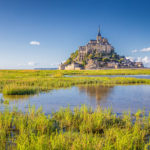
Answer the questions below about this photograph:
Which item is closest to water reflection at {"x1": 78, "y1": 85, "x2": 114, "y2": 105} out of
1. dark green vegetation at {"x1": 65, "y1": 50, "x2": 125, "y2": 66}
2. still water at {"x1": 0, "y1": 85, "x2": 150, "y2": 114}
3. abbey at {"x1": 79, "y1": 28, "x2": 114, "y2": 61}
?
still water at {"x1": 0, "y1": 85, "x2": 150, "y2": 114}

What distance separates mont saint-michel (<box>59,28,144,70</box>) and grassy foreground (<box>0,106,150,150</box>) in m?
96.5

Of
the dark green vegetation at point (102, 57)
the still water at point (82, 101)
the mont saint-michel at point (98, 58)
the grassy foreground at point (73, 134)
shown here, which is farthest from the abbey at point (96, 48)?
the grassy foreground at point (73, 134)

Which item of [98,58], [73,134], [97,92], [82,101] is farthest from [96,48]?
[73,134]

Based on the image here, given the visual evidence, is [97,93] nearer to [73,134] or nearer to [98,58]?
[73,134]

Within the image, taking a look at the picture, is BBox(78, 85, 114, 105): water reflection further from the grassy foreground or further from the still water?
the grassy foreground

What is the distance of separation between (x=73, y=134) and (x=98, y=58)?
358ft

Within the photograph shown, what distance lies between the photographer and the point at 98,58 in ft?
368

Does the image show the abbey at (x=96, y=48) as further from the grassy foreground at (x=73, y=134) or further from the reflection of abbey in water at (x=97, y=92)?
the grassy foreground at (x=73, y=134)

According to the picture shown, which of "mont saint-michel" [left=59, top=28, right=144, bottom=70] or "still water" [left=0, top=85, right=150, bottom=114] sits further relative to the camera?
"mont saint-michel" [left=59, top=28, right=144, bottom=70]

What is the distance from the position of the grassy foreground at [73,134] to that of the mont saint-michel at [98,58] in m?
96.5

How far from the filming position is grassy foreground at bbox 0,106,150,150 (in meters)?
3.95

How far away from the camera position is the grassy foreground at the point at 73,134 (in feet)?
13.0

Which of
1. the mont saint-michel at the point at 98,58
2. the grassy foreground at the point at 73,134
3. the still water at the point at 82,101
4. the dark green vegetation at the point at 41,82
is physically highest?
the mont saint-michel at the point at 98,58

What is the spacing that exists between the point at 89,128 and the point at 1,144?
2737mm
